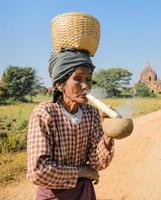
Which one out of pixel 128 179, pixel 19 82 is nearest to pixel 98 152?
pixel 128 179

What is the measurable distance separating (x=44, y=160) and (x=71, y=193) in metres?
0.27

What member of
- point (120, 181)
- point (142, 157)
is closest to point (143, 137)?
point (142, 157)

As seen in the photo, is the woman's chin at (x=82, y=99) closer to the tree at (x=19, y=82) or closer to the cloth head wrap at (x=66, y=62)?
the cloth head wrap at (x=66, y=62)

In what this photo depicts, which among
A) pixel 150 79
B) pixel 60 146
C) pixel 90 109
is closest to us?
pixel 60 146

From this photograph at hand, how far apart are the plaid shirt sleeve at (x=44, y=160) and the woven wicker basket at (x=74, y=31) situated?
14.5 inches

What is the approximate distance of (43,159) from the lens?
1.95 m

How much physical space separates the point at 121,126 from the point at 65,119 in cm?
39

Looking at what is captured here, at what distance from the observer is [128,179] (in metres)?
6.48

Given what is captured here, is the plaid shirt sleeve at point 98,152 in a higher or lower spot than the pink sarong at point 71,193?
higher

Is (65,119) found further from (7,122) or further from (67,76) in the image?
(7,122)

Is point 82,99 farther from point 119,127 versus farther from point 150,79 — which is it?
point 150,79

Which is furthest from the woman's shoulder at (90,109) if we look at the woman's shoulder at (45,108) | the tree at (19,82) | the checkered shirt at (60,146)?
the tree at (19,82)

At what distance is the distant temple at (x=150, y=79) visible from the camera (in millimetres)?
64250

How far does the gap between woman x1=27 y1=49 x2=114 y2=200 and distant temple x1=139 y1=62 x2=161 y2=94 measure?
61.1 m
